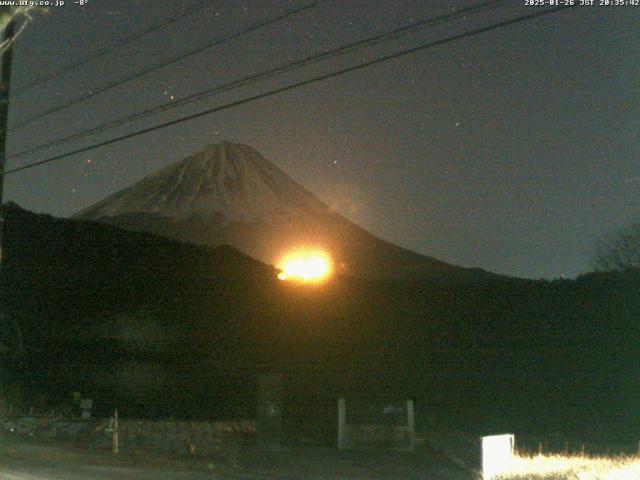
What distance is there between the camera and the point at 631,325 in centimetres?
2762

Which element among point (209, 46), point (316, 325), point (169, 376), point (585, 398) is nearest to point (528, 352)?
point (585, 398)

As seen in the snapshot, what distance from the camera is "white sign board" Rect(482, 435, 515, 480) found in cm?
1409

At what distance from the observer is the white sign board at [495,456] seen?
14.1 m

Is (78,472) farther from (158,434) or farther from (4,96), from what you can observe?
(4,96)

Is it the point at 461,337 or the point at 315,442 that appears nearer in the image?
the point at 315,442

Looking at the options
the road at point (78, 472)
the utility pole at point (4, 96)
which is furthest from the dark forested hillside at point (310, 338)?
the utility pole at point (4, 96)

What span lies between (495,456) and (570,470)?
1.25 metres

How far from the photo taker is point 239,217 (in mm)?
74812

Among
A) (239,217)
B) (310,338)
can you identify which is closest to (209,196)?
(239,217)

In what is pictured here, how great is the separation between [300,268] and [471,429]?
46.5 feet

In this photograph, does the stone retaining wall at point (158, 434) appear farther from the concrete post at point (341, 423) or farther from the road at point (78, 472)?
the road at point (78, 472)

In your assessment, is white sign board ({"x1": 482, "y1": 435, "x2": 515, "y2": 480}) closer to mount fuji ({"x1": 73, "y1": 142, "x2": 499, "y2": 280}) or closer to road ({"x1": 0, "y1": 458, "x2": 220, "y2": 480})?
road ({"x1": 0, "y1": 458, "x2": 220, "y2": 480})

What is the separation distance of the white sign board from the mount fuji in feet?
114

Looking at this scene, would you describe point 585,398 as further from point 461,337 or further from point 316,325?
point 316,325
